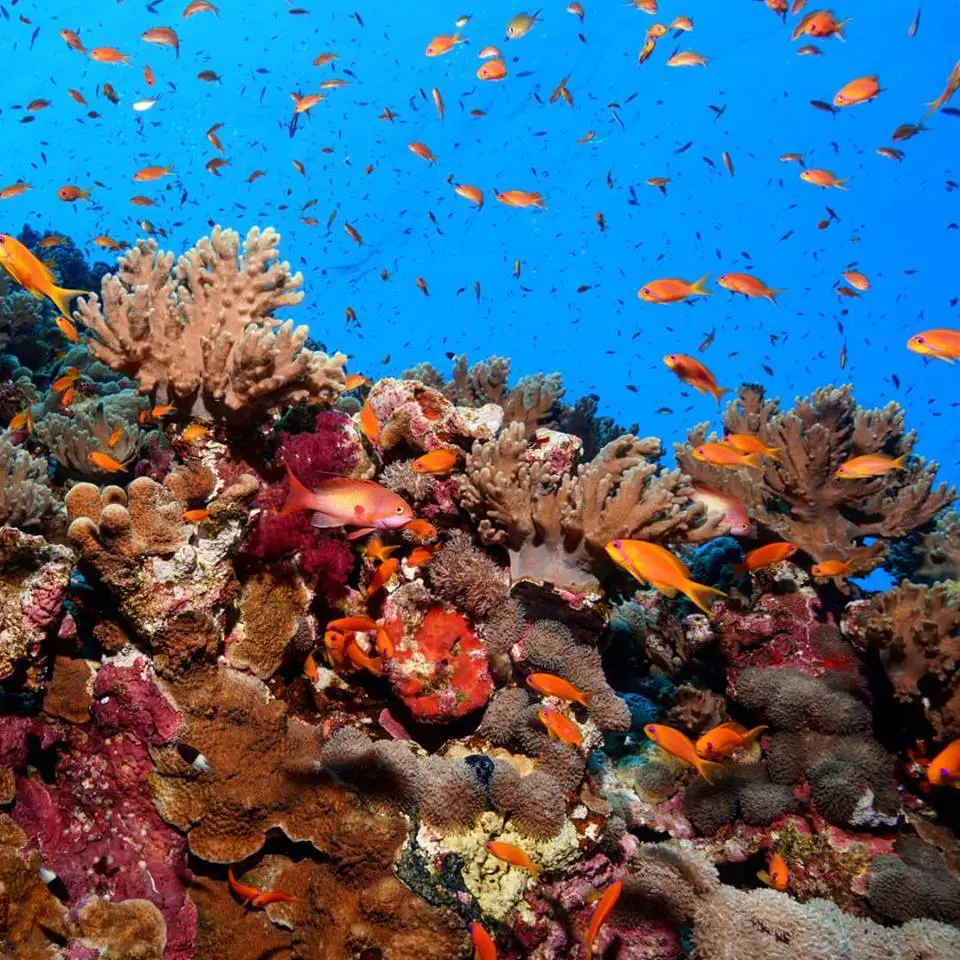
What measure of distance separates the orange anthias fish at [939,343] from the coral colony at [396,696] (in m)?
1.87

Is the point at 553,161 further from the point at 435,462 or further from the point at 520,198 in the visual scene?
the point at 435,462

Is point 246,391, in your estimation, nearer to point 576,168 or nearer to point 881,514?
point 881,514

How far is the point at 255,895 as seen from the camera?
2.73m

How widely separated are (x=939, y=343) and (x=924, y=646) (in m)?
2.55

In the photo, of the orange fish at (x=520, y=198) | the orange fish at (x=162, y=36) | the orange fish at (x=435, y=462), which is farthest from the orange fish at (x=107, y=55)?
the orange fish at (x=435, y=462)

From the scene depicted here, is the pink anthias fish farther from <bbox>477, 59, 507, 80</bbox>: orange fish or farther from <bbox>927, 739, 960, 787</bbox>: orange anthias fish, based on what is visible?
<bbox>477, 59, 507, 80</bbox>: orange fish

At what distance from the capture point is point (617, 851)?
11.6ft

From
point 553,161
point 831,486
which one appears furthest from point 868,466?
point 553,161

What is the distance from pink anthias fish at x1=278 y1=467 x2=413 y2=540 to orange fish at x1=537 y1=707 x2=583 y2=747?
1.37 metres

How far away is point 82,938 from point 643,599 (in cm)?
604

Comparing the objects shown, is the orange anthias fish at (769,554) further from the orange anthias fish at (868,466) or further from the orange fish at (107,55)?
the orange fish at (107,55)

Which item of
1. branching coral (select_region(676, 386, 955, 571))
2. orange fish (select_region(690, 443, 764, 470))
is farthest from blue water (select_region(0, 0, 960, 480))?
orange fish (select_region(690, 443, 764, 470))

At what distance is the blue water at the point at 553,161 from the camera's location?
171 feet

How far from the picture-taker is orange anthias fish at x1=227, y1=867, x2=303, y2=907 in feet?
8.96
